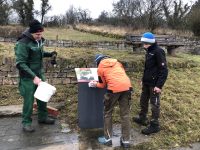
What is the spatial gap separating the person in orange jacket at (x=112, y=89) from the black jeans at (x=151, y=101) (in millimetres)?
731

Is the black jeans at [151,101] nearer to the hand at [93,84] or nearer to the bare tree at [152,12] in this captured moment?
the hand at [93,84]

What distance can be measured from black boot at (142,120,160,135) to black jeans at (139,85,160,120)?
0.09m

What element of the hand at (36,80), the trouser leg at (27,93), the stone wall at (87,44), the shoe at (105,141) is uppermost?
the stone wall at (87,44)

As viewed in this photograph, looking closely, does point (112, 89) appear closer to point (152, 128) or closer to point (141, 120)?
point (152, 128)

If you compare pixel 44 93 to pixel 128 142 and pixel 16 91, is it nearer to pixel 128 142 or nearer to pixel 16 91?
pixel 128 142

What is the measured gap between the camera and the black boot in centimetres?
630

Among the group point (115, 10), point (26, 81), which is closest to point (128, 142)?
point (26, 81)

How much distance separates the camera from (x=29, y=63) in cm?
604

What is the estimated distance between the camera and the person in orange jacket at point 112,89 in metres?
5.59

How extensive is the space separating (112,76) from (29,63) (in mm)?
1466

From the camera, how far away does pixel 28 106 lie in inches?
239

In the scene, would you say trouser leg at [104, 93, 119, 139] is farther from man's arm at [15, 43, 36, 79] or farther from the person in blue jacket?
man's arm at [15, 43, 36, 79]

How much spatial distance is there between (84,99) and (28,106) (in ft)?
3.12

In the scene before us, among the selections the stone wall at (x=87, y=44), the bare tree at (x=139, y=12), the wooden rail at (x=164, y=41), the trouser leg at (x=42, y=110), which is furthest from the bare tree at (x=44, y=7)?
the trouser leg at (x=42, y=110)
